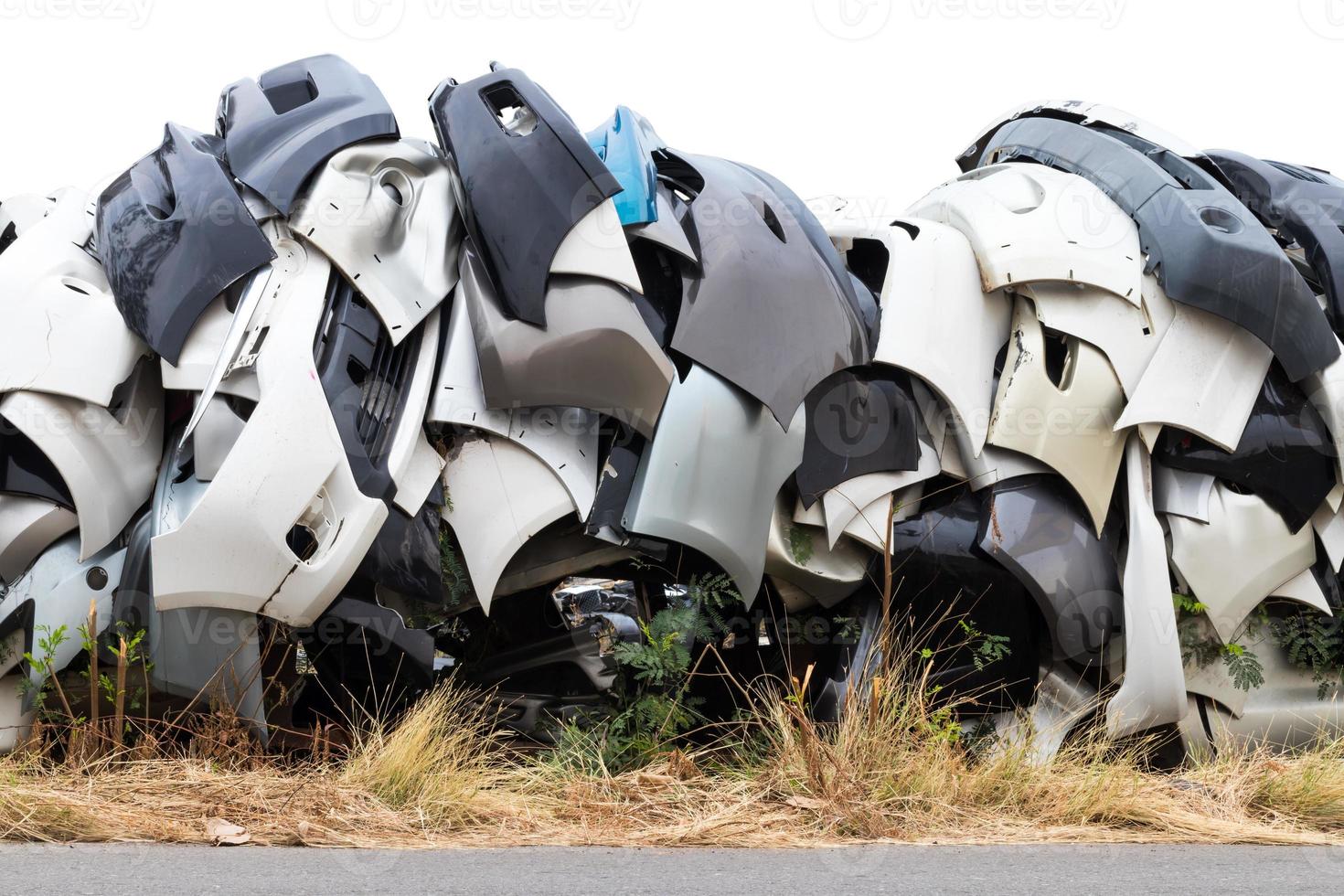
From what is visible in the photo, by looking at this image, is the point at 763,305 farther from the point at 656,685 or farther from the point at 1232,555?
the point at 1232,555

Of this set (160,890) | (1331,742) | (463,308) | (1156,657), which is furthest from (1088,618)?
(160,890)

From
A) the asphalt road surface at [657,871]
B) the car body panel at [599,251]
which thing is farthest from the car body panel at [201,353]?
the asphalt road surface at [657,871]

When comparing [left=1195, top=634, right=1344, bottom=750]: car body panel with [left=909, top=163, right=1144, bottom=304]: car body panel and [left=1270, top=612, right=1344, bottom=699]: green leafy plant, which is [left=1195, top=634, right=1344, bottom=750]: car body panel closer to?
[left=1270, top=612, right=1344, bottom=699]: green leafy plant

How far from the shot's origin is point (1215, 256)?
5934 millimetres

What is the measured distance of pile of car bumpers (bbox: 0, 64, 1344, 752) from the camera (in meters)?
5.21

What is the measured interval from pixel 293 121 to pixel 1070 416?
12.8ft

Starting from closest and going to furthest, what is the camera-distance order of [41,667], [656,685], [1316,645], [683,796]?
[683,796] < [41,667] < [656,685] < [1316,645]

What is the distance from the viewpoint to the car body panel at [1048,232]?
237 inches

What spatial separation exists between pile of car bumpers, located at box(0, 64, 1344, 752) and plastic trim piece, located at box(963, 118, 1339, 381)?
2 centimetres

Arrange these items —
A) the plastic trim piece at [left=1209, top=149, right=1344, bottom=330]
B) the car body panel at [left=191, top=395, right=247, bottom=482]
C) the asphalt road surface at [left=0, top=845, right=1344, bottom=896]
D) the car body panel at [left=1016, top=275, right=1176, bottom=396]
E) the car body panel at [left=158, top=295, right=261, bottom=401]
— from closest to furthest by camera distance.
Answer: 1. the asphalt road surface at [left=0, top=845, right=1344, bottom=896]
2. the car body panel at [left=191, top=395, right=247, bottom=482]
3. the car body panel at [left=158, top=295, right=261, bottom=401]
4. the car body panel at [left=1016, top=275, right=1176, bottom=396]
5. the plastic trim piece at [left=1209, top=149, right=1344, bottom=330]

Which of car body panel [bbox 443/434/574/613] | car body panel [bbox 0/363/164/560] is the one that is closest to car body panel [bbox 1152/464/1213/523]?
car body panel [bbox 443/434/574/613]

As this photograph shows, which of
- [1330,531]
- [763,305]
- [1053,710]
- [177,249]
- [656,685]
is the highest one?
[177,249]

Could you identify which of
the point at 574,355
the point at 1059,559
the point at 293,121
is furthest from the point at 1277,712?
the point at 293,121

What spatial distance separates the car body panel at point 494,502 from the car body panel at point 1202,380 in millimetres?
2796
